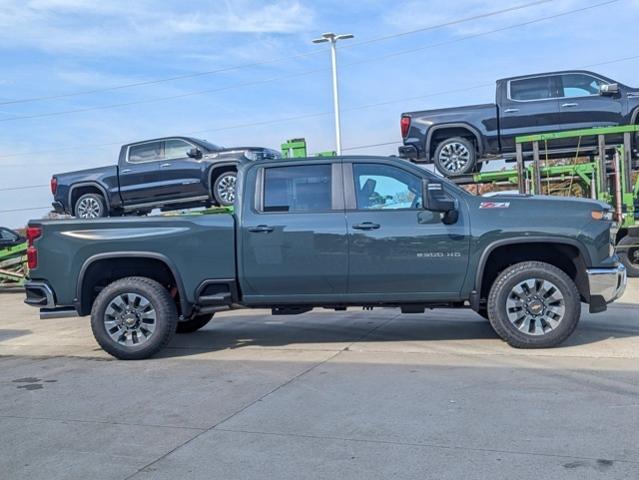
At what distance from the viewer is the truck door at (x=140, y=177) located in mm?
11141

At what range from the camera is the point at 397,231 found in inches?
260

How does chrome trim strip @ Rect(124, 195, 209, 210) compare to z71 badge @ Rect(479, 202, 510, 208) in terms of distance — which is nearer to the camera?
z71 badge @ Rect(479, 202, 510, 208)

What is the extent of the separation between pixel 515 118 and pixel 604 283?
5.82 metres

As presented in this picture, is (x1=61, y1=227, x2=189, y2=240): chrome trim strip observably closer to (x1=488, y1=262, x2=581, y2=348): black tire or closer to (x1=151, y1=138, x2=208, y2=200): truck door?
(x1=488, y1=262, x2=581, y2=348): black tire

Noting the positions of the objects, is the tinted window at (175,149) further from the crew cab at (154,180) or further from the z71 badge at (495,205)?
the z71 badge at (495,205)

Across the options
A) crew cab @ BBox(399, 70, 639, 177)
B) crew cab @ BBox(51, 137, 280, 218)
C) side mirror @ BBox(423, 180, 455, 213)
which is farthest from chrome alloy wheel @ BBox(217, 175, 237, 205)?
side mirror @ BBox(423, 180, 455, 213)

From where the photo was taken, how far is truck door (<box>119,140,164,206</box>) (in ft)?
36.6

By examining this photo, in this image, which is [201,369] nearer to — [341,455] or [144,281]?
[144,281]

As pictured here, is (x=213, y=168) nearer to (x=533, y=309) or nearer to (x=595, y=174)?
(x=533, y=309)

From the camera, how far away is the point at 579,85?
11344mm

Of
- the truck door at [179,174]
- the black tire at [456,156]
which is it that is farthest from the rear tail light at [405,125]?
the truck door at [179,174]

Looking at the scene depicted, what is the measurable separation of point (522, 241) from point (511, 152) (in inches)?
231

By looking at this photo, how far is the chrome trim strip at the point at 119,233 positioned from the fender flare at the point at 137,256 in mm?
181

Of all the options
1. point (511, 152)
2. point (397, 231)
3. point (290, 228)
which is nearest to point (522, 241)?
point (397, 231)
